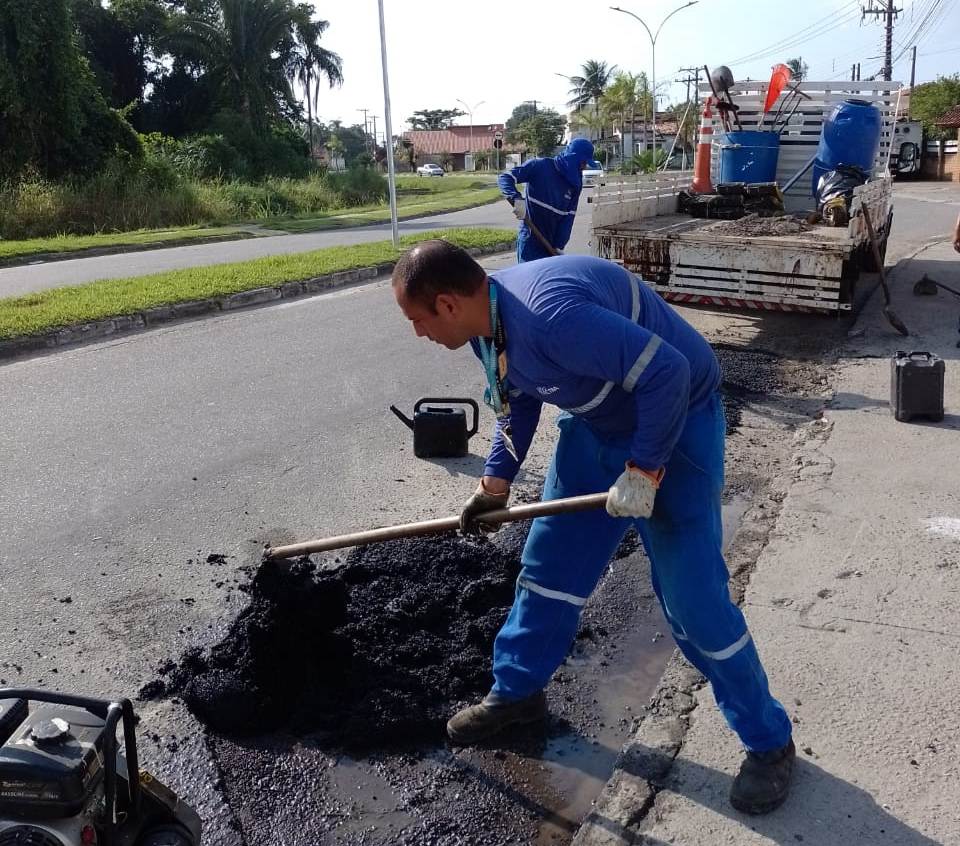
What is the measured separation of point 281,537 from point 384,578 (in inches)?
30.8

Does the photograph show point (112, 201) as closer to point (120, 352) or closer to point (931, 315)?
point (120, 352)

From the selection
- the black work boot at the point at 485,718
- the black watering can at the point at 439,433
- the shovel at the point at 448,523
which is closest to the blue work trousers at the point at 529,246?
the black watering can at the point at 439,433

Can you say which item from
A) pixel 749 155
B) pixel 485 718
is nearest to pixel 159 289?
pixel 749 155

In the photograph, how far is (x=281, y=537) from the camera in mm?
4637

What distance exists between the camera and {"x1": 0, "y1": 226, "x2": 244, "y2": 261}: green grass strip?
17.6m

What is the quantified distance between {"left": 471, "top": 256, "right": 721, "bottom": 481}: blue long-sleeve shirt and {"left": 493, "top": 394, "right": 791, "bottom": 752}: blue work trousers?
0.16 meters

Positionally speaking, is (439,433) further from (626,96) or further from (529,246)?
(626,96)

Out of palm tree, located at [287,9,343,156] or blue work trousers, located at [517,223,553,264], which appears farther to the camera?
palm tree, located at [287,9,343,156]

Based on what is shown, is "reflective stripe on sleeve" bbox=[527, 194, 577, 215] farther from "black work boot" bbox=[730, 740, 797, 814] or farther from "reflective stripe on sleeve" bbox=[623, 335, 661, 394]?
"black work boot" bbox=[730, 740, 797, 814]

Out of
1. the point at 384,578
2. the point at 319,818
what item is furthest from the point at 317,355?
the point at 319,818

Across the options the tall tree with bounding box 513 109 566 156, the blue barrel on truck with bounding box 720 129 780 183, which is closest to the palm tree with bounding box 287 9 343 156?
the tall tree with bounding box 513 109 566 156

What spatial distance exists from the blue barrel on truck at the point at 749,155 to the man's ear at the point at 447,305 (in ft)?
35.5

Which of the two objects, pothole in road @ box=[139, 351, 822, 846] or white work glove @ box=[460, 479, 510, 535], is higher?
white work glove @ box=[460, 479, 510, 535]

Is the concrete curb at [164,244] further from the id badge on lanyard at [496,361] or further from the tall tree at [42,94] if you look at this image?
the id badge on lanyard at [496,361]
